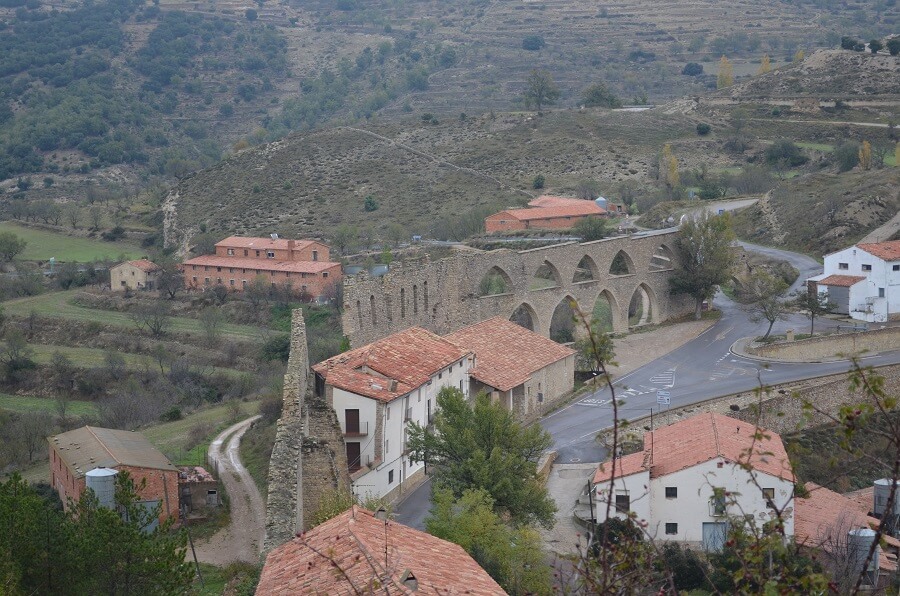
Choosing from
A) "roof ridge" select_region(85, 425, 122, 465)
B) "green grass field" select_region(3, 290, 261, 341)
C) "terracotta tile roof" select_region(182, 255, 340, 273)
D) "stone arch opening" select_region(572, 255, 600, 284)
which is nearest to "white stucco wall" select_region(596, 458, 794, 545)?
"roof ridge" select_region(85, 425, 122, 465)

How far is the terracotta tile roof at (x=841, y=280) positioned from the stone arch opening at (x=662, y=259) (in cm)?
540

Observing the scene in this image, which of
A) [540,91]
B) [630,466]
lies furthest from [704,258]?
[540,91]

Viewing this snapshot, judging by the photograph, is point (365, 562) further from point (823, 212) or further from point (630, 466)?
point (823, 212)

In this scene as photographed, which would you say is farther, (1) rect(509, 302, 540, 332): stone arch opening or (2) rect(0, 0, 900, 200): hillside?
(2) rect(0, 0, 900, 200): hillside

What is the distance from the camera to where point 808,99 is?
8188 cm

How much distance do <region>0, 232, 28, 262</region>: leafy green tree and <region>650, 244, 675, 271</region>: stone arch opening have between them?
40.6 meters

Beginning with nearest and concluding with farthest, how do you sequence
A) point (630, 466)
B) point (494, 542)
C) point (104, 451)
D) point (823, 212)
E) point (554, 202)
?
point (494, 542) → point (104, 451) → point (630, 466) → point (823, 212) → point (554, 202)

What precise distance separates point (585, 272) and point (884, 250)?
41.3 feet

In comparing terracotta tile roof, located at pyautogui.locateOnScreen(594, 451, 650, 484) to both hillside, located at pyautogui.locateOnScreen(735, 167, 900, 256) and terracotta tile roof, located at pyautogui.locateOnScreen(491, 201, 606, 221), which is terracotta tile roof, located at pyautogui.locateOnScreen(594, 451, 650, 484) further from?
terracotta tile roof, located at pyautogui.locateOnScreen(491, 201, 606, 221)

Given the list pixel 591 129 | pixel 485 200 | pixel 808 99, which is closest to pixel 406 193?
pixel 485 200

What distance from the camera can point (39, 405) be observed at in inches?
1752

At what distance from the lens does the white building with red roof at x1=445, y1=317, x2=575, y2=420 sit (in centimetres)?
3053

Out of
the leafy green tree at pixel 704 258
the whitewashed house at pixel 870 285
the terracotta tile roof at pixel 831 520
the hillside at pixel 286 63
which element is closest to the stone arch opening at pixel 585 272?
the leafy green tree at pixel 704 258

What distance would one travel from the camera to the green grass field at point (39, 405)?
140 feet
